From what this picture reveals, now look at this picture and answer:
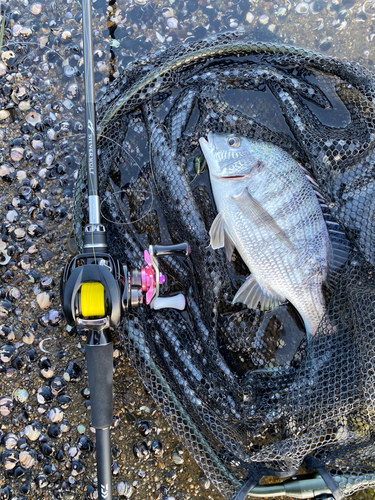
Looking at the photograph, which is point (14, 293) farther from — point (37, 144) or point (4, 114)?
point (4, 114)

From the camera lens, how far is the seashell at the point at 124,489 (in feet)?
8.04

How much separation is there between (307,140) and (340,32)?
1.19m

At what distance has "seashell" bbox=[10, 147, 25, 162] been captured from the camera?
107 inches

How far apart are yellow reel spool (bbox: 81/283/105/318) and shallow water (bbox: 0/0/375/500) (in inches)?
35.3

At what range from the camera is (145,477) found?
8.25 ft

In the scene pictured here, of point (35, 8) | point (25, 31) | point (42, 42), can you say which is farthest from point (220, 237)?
point (35, 8)

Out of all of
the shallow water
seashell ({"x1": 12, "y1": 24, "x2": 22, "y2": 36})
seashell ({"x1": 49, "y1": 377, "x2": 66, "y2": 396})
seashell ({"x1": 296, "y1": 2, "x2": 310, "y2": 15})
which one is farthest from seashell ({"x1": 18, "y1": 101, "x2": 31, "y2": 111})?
seashell ({"x1": 296, "y1": 2, "x2": 310, "y2": 15})

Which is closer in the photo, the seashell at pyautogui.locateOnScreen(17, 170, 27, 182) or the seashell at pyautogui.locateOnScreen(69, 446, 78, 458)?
the seashell at pyautogui.locateOnScreen(69, 446, 78, 458)

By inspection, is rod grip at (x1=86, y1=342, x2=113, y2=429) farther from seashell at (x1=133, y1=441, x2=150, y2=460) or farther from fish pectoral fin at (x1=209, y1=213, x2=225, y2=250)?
fish pectoral fin at (x1=209, y1=213, x2=225, y2=250)

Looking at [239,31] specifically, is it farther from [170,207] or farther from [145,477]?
[145,477]

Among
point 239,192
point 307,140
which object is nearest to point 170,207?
point 239,192

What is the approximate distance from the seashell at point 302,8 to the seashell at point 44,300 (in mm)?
3049

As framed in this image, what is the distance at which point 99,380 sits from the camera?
6.35 ft

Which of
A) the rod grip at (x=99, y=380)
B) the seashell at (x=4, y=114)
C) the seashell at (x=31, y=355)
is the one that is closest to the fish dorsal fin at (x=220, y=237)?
the rod grip at (x=99, y=380)
